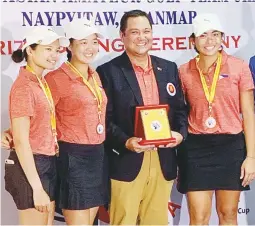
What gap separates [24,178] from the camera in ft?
8.52

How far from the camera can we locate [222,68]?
2.89 meters

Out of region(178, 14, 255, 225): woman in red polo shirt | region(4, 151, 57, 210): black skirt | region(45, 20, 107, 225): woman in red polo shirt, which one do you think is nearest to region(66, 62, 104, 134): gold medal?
region(45, 20, 107, 225): woman in red polo shirt

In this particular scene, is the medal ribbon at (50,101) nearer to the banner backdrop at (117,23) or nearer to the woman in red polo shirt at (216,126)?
the banner backdrop at (117,23)

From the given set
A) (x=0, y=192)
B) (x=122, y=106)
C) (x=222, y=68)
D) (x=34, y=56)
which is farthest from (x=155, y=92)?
(x=0, y=192)

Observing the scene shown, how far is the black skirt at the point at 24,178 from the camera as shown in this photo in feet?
8.52

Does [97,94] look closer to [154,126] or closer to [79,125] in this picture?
[79,125]

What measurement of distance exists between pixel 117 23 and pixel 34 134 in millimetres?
1024

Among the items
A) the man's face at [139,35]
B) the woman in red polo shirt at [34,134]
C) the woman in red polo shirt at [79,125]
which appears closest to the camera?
the woman in red polo shirt at [34,134]

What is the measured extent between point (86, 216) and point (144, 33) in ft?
3.19

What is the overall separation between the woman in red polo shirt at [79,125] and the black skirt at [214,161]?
502 millimetres

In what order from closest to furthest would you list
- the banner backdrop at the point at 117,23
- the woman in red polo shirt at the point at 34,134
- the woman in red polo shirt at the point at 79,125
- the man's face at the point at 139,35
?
the woman in red polo shirt at the point at 34,134 < the woman in red polo shirt at the point at 79,125 < the man's face at the point at 139,35 < the banner backdrop at the point at 117,23

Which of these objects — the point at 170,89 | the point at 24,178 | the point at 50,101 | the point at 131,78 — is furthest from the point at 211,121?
the point at 24,178

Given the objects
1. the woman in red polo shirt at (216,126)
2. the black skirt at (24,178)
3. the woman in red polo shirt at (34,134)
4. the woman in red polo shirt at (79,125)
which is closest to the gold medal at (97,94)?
the woman in red polo shirt at (79,125)

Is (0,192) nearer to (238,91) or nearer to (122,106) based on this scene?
(122,106)
